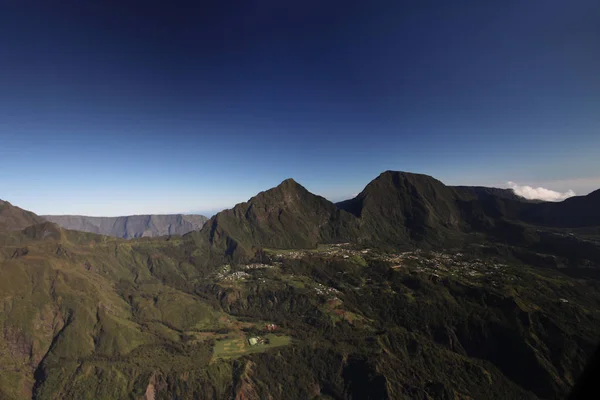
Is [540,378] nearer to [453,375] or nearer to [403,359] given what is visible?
[453,375]

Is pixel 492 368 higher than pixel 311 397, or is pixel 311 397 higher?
pixel 492 368

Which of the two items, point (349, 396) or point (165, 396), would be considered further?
point (165, 396)

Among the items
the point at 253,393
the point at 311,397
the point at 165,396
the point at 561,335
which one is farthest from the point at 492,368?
the point at 165,396

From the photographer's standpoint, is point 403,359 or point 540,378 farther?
point 403,359

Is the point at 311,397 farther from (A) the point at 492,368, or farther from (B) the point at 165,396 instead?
(A) the point at 492,368

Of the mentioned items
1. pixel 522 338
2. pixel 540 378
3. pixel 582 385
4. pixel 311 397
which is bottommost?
pixel 311 397

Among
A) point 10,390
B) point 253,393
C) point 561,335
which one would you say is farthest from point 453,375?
point 10,390

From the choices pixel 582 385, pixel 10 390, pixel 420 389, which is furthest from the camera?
pixel 10 390

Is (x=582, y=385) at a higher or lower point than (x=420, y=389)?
higher

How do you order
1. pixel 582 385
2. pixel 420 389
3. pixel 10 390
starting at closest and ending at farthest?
pixel 582 385
pixel 420 389
pixel 10 390
